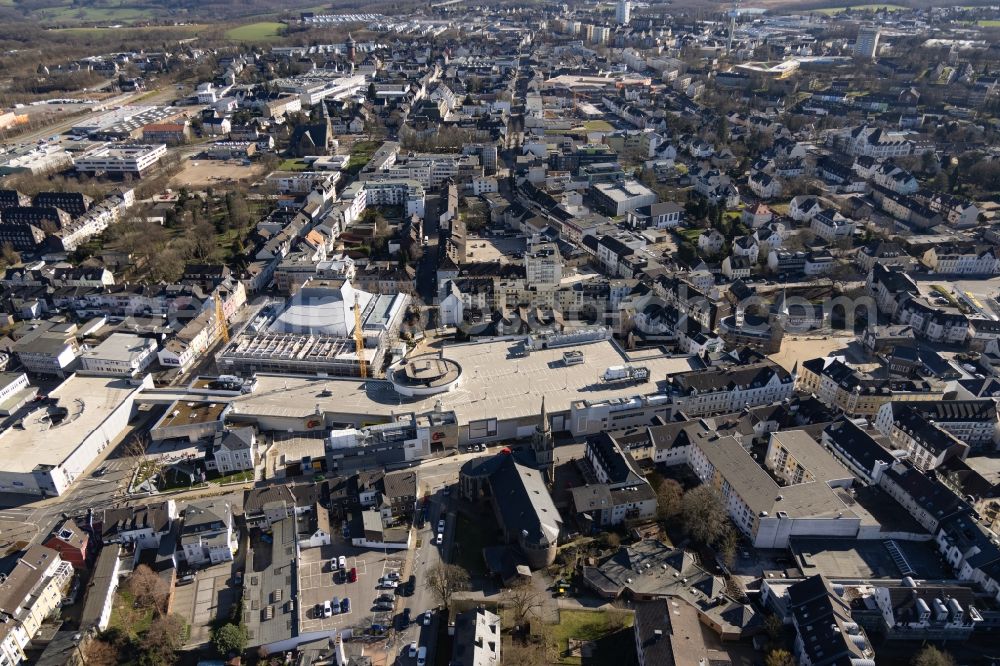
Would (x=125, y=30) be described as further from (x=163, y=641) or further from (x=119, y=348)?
(x=163, y=641)

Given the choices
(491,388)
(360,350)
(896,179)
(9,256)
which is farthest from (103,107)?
(896,179)

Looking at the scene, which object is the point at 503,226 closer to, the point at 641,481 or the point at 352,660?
the point at 641,481

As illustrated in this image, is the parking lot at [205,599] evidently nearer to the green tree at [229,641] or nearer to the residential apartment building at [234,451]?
the green tree at [229,641]

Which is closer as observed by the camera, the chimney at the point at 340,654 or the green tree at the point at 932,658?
the green tree at the point at 932,658

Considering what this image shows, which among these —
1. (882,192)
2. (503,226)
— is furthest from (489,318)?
(882,192)

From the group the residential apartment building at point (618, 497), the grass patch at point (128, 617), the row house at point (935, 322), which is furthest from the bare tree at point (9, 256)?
the row house at point (935, 322)

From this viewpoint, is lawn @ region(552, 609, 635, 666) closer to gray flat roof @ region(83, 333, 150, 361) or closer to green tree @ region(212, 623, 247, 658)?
green tree @ region(212, 623, 247, 658)
